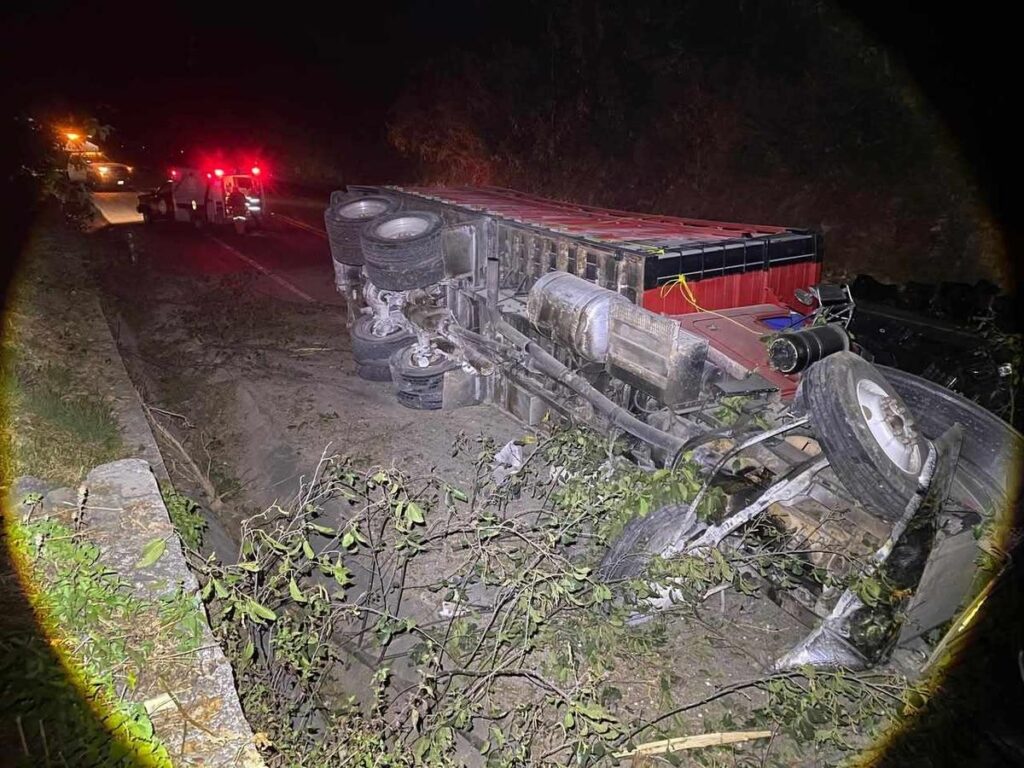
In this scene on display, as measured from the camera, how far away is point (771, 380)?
4.23m

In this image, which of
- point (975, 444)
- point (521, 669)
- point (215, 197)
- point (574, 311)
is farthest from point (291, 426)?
point (215, 197)

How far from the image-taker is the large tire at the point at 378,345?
7605 mm

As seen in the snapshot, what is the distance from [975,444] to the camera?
11.5 feet

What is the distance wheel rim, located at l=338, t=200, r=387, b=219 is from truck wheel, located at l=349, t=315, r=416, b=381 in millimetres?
1646

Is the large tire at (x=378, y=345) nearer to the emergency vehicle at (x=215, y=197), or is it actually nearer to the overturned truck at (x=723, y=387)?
the overturned truck at (x=723, y=387)

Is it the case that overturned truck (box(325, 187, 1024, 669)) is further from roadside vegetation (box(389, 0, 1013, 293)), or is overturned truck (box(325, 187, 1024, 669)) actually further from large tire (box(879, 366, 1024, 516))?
roadside vegetation (box(389, 0, 1013, 293))

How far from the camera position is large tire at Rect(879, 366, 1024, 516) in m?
3.29

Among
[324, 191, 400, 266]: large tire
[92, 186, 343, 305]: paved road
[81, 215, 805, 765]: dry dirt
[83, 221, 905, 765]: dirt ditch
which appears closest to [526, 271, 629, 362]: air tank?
[83, 221, 905, 765]: dirt ditch

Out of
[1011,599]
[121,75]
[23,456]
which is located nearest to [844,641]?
[1011,599]

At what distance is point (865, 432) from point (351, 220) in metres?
6.87

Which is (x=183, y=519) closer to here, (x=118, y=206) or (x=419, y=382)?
(x=419, y=382)

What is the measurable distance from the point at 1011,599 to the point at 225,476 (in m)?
5.95

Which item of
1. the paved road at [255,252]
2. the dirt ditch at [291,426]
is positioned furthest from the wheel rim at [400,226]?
the paved road at [255,252]

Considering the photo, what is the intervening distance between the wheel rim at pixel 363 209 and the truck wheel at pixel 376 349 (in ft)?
5.40
